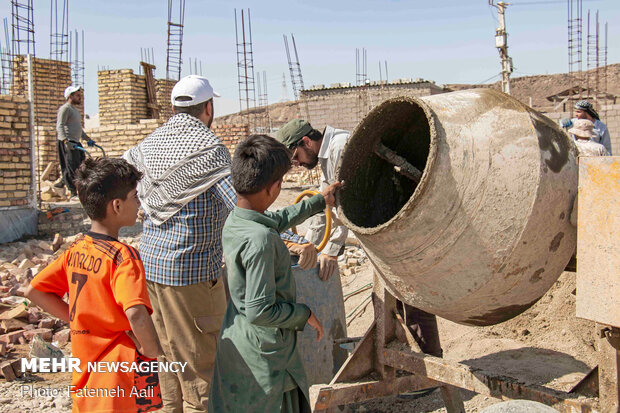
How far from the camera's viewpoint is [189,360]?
2725mm

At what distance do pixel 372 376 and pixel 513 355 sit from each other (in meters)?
1.33

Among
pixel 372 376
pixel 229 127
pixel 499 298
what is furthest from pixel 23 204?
pixel 499 298

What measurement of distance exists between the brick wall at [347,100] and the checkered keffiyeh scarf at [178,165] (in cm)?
1726

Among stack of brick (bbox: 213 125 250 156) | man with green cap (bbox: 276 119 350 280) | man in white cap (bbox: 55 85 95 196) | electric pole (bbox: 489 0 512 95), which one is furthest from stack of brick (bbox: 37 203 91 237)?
electric pole (bbox: 489 0 512 95)

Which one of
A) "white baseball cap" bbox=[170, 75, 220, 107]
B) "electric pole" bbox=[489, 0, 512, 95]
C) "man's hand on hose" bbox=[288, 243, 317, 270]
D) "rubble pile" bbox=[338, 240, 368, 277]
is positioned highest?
"electric pole" bbox=[489, 0, 512, 95]

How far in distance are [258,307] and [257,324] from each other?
0.24ft

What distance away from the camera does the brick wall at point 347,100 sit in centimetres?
2006

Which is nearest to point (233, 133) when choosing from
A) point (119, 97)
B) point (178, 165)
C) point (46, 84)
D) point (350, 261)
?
point (119, 97)

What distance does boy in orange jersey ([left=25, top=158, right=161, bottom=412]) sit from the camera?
2.07m

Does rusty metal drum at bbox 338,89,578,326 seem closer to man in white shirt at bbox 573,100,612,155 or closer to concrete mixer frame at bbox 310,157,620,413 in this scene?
concrete mixer frame at bbox 310,157,620,413

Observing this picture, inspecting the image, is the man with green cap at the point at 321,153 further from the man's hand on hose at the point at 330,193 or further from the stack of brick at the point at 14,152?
the stack of brick at the point at 14,152

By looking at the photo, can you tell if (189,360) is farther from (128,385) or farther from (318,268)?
(318,268)

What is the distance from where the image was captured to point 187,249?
2.73m

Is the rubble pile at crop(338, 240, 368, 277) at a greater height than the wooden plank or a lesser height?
lesser
